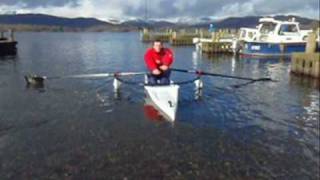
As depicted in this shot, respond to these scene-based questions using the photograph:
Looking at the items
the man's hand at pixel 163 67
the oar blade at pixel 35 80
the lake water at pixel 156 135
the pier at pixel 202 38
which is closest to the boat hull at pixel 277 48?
the pier at pixel 202 38

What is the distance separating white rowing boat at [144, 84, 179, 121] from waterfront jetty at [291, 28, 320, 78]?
608 inches

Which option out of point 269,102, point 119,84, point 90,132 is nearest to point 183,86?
point 119,84

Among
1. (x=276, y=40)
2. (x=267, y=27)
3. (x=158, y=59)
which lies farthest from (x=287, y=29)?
(x=158, y=59)

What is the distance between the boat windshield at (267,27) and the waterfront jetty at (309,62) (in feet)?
60.6

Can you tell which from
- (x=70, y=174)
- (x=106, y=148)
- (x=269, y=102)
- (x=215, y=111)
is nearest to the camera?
(x=70, y=174)

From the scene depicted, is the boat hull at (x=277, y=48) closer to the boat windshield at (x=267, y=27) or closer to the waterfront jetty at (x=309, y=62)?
the boat windshield at (x=267, y=27)

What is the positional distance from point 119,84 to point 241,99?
716 cm

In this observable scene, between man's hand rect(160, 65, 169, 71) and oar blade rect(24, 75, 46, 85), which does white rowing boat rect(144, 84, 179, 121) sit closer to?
man's hand rect(160, 65, 169, 71)

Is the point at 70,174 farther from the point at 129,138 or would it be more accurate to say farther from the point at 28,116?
the point at 28,116

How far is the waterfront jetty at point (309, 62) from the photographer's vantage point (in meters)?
29.7

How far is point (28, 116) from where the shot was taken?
60.1 feet

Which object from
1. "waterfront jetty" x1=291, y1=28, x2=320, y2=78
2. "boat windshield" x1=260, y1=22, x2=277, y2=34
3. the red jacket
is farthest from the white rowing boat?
"boat windshield" x1=260, y1=22, x2=277, y2=34

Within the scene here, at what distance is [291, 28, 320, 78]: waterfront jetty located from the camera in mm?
29703

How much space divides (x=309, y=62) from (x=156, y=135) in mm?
18931
